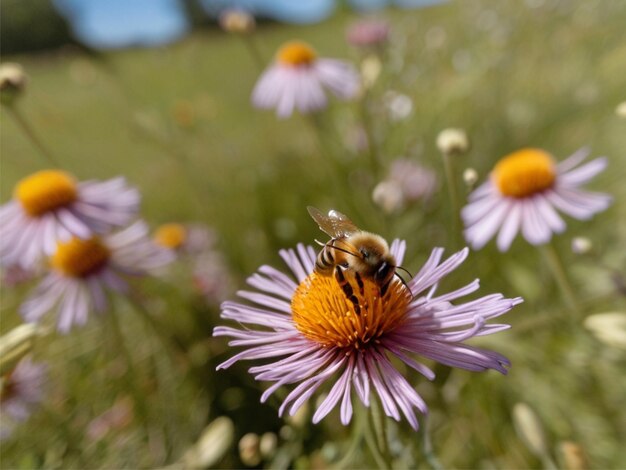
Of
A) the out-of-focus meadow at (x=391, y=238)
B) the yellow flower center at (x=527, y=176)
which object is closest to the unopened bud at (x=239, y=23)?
the out-of-focus meadow at (x=391, y=238)

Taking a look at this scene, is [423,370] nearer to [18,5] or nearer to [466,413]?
[466,413]

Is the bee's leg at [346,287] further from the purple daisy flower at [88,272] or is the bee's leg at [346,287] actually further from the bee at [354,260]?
the purple daisy flower at [88,272]

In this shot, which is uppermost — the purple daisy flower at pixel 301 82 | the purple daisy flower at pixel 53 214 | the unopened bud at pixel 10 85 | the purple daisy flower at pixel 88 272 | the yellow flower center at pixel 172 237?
the purple daisy flower at pixel 301 82

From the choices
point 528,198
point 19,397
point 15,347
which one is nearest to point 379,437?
point 15,347

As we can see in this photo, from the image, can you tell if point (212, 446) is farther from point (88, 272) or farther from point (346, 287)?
point (88, 272)

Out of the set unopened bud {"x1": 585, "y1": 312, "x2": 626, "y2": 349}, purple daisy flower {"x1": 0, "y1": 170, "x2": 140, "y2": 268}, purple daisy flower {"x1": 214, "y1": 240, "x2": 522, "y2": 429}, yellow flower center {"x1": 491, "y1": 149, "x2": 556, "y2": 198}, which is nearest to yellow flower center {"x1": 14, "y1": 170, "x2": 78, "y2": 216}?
purple daisy flower {"x1": 0, "y1": 170, "x2": 140, "y2": 268}

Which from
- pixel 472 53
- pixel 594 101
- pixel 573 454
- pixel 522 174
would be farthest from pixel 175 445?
pixel 472 53
